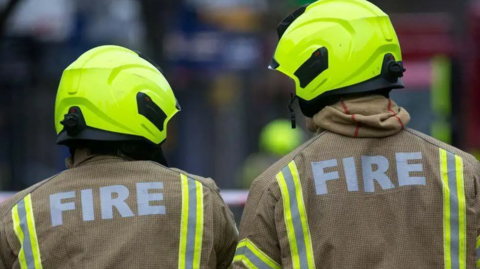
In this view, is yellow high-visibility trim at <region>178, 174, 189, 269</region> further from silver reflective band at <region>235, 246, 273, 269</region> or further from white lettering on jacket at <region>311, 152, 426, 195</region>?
white lettering on jacket at <region>311, 152, 426, 195</region>

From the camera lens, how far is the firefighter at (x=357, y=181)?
4023 millimetres

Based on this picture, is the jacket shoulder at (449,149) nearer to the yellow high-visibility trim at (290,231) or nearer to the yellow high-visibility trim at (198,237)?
the yellow high-visibility trim at (290,231)

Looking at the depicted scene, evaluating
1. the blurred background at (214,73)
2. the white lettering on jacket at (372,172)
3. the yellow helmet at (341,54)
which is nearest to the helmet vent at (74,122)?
the yellow helmet at (341,54)

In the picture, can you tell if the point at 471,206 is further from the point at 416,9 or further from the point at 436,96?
the point at 416,9

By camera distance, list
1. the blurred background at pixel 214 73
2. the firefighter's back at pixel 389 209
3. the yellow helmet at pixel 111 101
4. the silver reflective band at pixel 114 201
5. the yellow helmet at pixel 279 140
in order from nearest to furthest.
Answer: the firefighter's back at pixel 389 209
the silver reflective band at pixel 114 201
the yellow helmet at pixel 111 101
the yellow helmet at pixel 279 140
the blurred background at pixel 214 73

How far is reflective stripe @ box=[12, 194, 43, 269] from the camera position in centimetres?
420

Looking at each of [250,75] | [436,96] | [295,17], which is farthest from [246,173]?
[295,17]

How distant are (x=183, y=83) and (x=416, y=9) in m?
6.15

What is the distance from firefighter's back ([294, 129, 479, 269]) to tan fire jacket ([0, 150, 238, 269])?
435 millimetres

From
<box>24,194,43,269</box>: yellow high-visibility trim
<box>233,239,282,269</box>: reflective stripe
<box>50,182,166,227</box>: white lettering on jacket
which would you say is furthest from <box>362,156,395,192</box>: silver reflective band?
<box>24,194,43,269</box>: yellow high-visibility trim

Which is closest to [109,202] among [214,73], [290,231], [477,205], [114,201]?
[114,201]

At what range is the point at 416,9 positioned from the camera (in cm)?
2269

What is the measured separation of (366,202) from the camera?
13.3ft

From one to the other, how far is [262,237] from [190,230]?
0.34 metres
